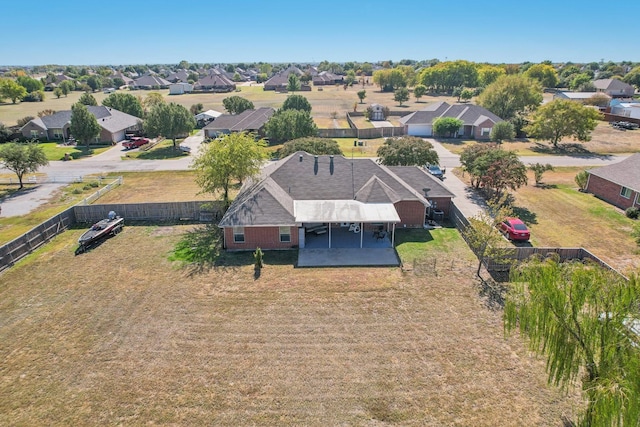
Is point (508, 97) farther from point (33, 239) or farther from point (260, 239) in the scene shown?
point (33, 239)

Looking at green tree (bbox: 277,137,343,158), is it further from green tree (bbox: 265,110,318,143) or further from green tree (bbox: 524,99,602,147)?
green tree (bbox: 524,99,602,147)

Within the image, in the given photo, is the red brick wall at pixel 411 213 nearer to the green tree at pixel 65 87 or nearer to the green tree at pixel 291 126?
the green tree at pixel 291 126

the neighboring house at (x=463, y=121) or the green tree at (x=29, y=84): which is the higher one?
the green tree at (x=29, y=84)

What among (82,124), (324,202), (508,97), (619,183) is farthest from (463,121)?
(82,124)

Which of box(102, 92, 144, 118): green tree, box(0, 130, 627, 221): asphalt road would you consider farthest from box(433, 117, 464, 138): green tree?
box(102, 92, 144, 118): green tree

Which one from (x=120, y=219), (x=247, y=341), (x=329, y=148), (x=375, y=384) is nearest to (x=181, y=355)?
(x=247, y=341)

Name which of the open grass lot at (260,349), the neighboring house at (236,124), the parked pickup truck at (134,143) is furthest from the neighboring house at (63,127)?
the open grass lot at (260,349)

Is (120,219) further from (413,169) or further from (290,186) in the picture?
(413,169)
